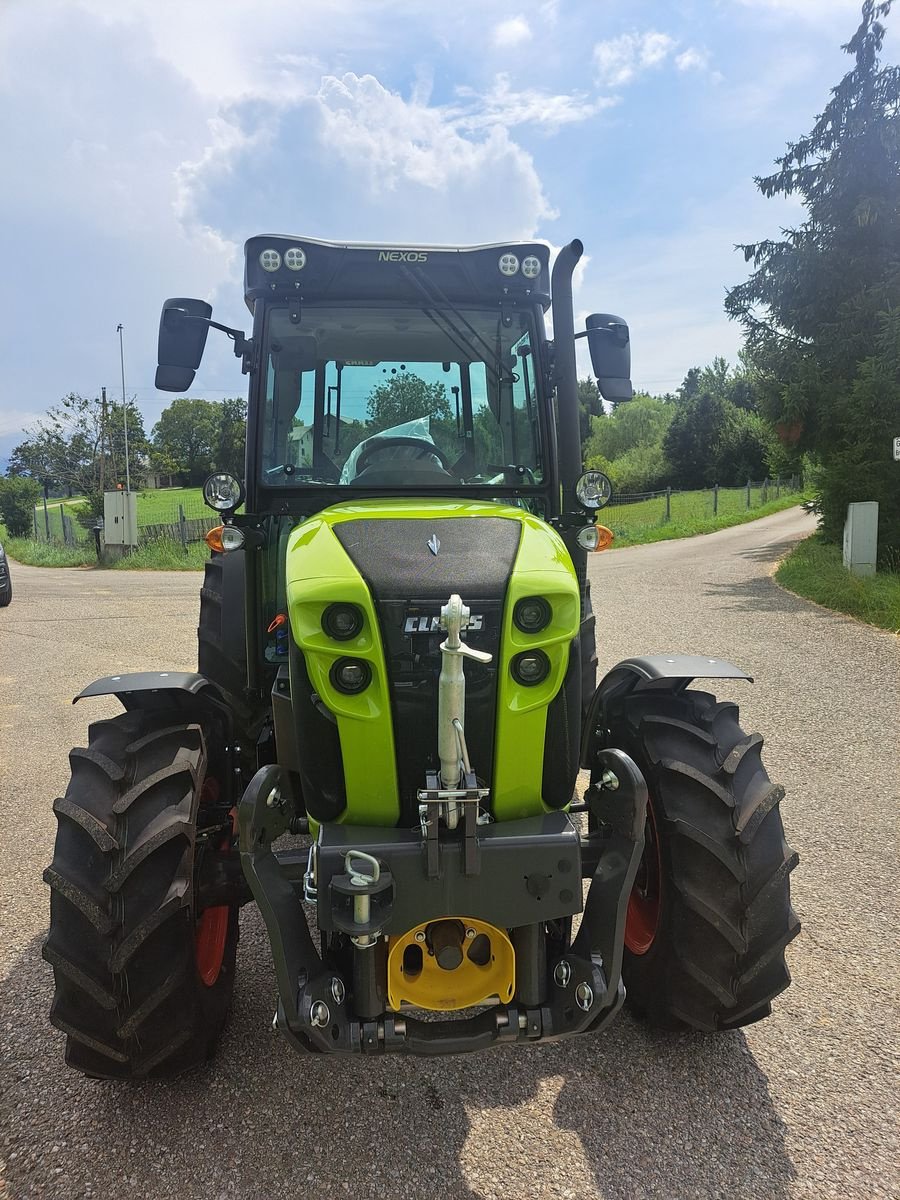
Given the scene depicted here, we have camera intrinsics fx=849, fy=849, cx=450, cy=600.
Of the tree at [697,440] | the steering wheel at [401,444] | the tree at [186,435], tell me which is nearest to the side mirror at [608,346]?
the steering wheel at [401,444]

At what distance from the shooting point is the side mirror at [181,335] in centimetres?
333

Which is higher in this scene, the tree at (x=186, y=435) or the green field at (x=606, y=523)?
the tree at (x=186, y=435)

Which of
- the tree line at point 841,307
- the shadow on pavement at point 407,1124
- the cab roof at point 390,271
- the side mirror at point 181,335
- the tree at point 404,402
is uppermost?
the tree line at point 841,307

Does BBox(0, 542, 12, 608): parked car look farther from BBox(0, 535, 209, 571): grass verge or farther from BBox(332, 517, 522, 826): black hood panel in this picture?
BBox(332, 517, 522, 826): black hood panel

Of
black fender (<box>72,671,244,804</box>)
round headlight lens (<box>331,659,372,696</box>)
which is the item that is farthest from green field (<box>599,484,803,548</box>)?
round headlight lens (<box>331,659,372,696</box>)

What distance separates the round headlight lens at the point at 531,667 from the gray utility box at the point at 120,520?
21.9 metres

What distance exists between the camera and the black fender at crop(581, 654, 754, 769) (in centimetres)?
287

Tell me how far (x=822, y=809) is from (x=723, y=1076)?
98.6 inches

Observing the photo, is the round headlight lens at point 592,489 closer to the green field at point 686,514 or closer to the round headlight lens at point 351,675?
the round headlight lens at point 351,675

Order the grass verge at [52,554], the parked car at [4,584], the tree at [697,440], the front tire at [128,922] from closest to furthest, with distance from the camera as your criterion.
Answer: the front tire at [128,922] → the parked car at [4,584] → the grass verge at [52,554] → the tree at [697,440]

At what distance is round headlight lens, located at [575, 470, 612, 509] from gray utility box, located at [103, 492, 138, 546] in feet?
68.7

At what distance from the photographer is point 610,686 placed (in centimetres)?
305

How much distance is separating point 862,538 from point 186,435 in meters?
52.3

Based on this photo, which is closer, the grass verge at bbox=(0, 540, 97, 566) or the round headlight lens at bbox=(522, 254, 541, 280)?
the round headlight lens at bbox=(522, 254, 541, 280)
